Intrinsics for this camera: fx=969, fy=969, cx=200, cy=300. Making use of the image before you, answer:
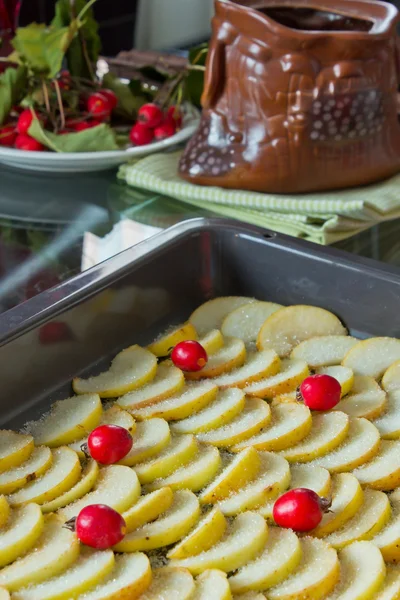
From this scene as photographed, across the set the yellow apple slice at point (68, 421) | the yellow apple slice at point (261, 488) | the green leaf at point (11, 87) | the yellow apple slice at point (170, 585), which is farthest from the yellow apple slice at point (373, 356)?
the green leaf at point (11, 87)

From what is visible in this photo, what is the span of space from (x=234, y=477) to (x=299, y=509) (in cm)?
10

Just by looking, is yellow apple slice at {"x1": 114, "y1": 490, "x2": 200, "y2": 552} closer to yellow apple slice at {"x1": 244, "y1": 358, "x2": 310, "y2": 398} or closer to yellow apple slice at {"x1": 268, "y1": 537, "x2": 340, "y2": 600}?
yellow apple slice at {"x1": 268, "y1": 537, "x2": 340, "y2": 600}

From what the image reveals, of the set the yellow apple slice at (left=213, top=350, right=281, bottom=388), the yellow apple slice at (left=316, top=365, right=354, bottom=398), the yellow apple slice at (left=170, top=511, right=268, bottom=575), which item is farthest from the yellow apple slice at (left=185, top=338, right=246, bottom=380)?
the yellow apple slice at (left=170, top=511, right=268, bottom=575)

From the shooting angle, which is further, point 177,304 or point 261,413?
point 177,304

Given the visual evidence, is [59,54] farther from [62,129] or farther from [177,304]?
[177,304]

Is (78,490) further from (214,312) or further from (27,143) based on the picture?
(27,143)

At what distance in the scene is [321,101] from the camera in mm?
1480

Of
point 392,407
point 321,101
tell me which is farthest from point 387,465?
point 321,101

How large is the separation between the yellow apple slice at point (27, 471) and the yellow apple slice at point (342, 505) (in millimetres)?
300

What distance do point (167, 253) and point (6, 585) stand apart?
1.98 feet

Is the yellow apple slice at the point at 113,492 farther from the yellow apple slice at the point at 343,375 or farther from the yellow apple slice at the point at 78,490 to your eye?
the yellow apple slice at the point at 343,375

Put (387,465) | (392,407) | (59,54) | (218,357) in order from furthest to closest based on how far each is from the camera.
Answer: (59,54)
(218,357)
(392,407)
(387,465)

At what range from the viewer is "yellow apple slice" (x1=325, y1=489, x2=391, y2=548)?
3.15ft

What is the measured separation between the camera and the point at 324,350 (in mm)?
1300
